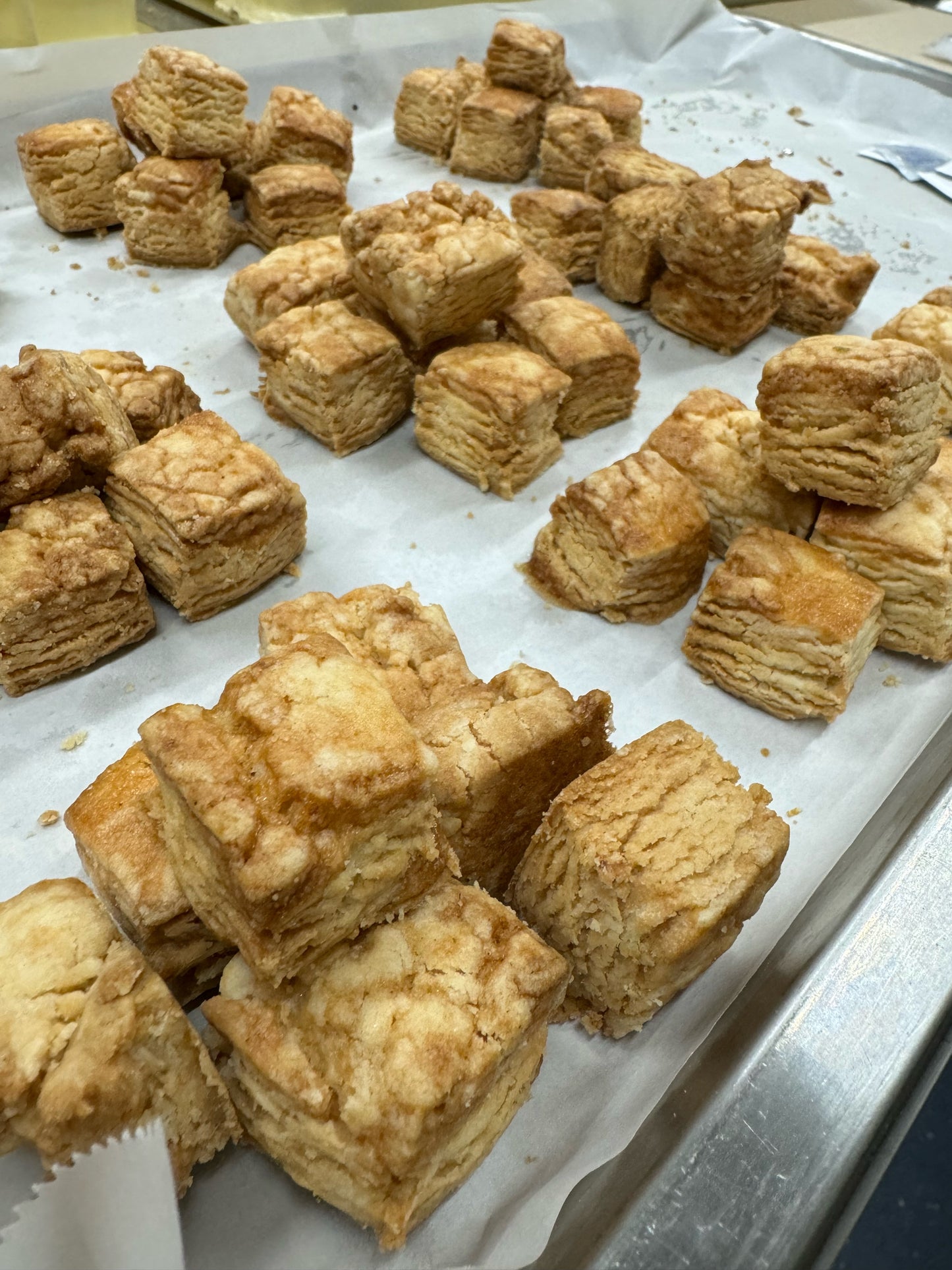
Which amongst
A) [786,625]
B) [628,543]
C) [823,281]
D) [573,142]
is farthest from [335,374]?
[573,142]

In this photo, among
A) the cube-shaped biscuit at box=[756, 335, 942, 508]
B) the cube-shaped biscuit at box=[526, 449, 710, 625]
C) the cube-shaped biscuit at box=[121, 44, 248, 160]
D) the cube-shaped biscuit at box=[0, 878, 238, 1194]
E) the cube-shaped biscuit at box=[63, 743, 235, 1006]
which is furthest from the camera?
the cube-shaped biscuit at box=[121, 44, 248, 160]

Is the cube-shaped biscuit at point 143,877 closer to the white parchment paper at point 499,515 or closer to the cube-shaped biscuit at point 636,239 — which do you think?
the white parchment paper at point 499,515

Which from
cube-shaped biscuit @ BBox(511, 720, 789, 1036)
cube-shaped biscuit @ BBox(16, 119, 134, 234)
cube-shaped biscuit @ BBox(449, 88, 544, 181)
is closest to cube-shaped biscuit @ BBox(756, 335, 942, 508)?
cube-shaped biscuit @ BBox(511, 720, 789, 1036)

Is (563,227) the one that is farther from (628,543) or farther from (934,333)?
(628,543)

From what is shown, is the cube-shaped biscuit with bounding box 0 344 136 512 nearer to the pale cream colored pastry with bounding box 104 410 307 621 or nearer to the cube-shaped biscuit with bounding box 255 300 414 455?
the pale cream colored pastry with bounding box 104 410 307 621

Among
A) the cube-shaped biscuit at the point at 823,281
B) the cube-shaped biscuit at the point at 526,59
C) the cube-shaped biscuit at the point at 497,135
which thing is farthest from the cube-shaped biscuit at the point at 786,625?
the cube-shaped biscuit at the point at 526,59

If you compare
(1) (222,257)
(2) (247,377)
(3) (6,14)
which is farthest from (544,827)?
(3) (6,14)
